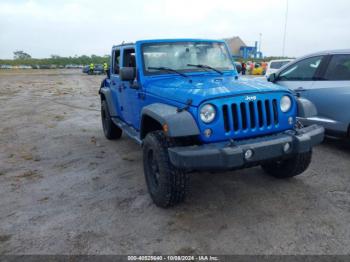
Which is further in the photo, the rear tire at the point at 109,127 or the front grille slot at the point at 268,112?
the rear tire at the point at 109,127

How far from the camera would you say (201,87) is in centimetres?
351

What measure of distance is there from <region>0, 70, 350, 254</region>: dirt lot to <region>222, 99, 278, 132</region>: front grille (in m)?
0.93

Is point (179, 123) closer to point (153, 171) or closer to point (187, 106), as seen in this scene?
point (187, 106)

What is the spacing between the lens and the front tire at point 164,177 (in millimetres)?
3318

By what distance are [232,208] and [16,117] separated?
8120 mm

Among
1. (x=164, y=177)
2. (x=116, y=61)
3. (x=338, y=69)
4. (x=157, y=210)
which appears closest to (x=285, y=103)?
(x=164, y=177)

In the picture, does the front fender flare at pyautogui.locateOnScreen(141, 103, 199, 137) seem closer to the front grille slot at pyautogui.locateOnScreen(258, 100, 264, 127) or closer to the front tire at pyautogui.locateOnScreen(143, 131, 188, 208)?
the front tire at pyautogui.locateOnScreen(143, 131, 188, 208)

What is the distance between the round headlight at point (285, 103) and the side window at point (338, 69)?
199 cm

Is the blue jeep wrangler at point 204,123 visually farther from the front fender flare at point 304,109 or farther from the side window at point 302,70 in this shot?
the side window at point 302,70

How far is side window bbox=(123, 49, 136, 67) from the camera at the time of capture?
4.84 metres

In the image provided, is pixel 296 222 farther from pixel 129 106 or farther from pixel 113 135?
pixel 113 135

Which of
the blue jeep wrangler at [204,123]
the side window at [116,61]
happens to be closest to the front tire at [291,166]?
the blue jeep wrangler at [204,123]

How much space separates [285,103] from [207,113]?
0.99m

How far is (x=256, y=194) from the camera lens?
391 cm
